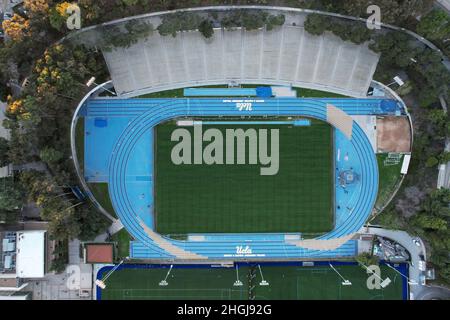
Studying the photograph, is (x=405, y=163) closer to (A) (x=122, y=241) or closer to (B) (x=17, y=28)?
(A) (x=122, y=241)

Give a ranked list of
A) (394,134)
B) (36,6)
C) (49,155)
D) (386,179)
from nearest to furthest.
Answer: (36,6), (49,155), (394,134), (386,179)

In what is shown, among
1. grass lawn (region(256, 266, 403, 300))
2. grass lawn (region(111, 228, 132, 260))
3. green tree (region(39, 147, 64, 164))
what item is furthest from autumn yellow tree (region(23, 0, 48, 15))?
grass lawn (region(256, 266, 403, 300))

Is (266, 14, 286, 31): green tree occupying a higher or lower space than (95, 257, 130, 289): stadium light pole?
higher

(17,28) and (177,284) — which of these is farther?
(177,284)

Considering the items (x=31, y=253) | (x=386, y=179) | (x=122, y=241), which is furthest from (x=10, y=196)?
(x=386, y=179)

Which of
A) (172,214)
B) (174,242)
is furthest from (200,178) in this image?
(174,242)

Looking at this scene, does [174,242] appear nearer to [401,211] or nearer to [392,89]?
[401,211]

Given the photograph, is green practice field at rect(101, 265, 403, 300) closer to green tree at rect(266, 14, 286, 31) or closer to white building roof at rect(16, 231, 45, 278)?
white building roof at rect(16, 231, 45, 278)

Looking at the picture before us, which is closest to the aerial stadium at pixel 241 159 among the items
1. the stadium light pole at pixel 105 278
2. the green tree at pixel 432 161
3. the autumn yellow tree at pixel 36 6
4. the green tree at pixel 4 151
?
the stadium light pole at pixel 105 278
